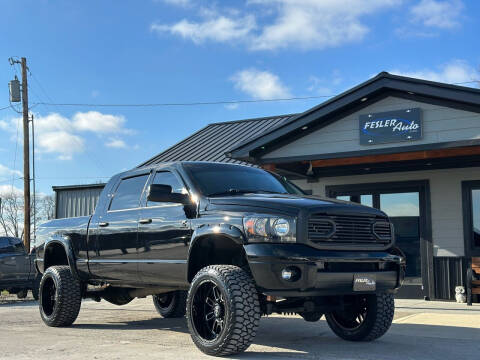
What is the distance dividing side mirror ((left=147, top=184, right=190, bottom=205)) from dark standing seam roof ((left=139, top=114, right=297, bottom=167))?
11.3 m

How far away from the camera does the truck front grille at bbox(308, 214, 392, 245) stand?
5664 millimetres

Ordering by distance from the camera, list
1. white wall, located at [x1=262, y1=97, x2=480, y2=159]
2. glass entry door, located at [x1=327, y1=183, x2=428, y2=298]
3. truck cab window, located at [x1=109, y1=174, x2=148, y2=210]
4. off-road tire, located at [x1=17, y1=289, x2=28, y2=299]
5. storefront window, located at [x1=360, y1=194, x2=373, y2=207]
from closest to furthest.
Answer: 1. truck cab window, located at [x1=109, y1=174, x2=148, y2=210]
2. white wall, located at [x1=262, y1=97, x2=480, y2=159]
3. glass entry door, located at [x1=327, y1=183, x2=428, y2=298]
4. storefront window, located at [x1=360, y1=194, x2=373, y2=207]
5. off-road tire, located at [x1=17, y1=289, x2=28, y2=299]

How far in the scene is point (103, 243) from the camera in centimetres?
773

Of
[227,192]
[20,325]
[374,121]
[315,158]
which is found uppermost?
[374,121]

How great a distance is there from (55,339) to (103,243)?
134 cm

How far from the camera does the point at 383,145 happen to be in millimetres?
11945

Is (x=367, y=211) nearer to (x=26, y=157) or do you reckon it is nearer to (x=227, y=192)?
(x=227, y=192)

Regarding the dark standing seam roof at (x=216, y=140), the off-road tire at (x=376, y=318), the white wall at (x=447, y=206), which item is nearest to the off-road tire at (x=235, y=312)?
the off-road tire at (x=376, y=318)

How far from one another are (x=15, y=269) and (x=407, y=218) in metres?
9.44

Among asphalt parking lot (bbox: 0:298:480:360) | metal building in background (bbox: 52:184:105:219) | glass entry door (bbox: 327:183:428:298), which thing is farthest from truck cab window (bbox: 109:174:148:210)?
metal building in background (bbox: 52:184:105:219)

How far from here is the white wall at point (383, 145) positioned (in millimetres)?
11102

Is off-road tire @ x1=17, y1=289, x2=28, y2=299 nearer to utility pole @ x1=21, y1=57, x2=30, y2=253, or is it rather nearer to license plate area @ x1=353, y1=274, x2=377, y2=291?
utility pole @ x1=21, y1=57, x2=30, y2=253

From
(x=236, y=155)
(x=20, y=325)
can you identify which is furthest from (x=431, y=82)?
(x=20, y=325)

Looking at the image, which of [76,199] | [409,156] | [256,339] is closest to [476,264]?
[409,156]
